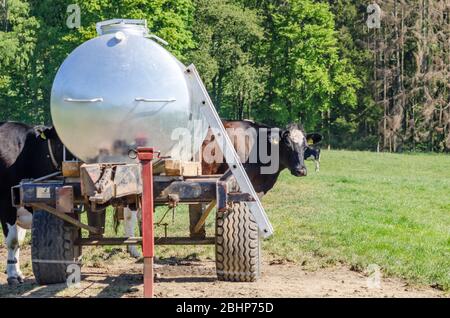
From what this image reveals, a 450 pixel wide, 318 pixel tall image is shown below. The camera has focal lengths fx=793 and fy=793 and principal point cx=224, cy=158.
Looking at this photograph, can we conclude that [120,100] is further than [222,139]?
No

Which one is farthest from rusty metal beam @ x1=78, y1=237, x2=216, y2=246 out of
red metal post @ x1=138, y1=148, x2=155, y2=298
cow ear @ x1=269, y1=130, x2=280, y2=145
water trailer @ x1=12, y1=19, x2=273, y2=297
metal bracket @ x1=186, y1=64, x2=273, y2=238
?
cow ear @ x1=269, y1=130, x2=280, y2=145

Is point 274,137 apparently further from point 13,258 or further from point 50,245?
point 50,245

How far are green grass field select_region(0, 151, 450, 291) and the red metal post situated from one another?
3568 millimetres

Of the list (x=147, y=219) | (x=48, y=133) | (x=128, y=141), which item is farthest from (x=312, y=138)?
(x=147, y=219)

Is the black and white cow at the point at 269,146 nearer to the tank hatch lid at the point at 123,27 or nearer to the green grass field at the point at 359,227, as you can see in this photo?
the green grass field at the point at 359,227

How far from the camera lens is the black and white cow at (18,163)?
33.4 feet

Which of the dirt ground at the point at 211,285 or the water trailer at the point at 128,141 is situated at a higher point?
the water trailer at the point at 128,141

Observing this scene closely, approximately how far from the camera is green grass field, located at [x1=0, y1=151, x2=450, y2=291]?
1101cm

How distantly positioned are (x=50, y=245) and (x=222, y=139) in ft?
7.48

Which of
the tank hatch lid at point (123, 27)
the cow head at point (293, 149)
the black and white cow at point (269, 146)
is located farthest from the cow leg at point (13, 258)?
the cow head at point (293, 149)

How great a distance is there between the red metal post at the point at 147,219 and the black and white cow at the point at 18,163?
122 inches

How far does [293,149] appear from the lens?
47.8 ft

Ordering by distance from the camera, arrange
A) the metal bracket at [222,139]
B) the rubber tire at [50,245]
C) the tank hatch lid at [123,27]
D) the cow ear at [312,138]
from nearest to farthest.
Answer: the metal bracket at [222,139] < the tank hatch lid at [123,27] < the rubber tire at [50,245] < the cow ear at [312,138]

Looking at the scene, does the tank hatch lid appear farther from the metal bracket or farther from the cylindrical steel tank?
the metal bracket
